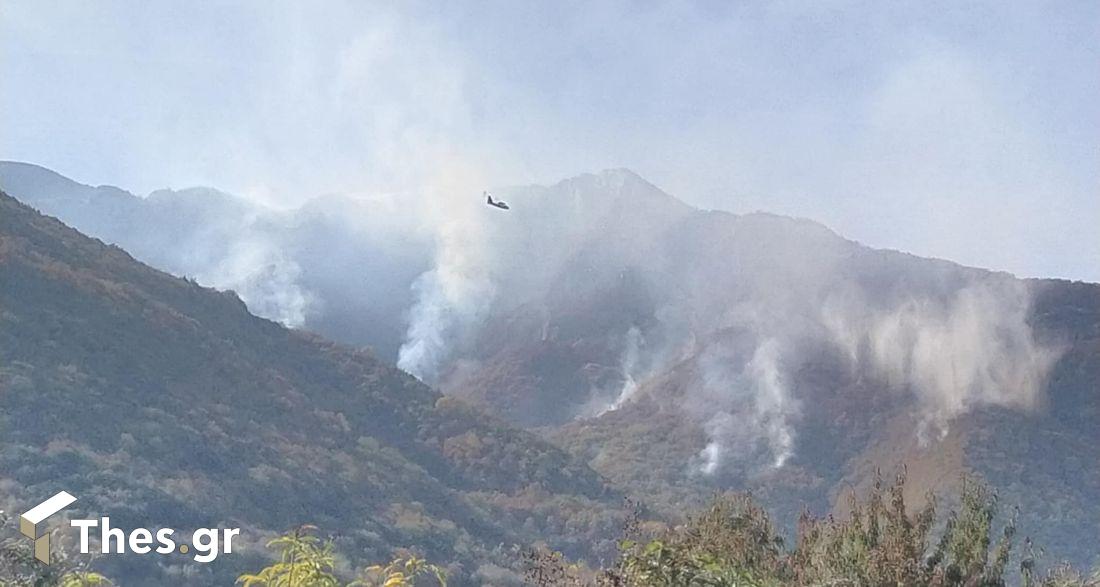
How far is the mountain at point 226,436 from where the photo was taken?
1630 inches

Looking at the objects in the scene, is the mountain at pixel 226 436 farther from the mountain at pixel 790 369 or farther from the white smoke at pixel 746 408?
the white smoke at pixel 746 408

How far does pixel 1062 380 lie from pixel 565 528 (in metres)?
97.0

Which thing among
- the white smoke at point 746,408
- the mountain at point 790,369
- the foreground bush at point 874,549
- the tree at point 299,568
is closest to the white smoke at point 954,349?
the mountain at point 790,369

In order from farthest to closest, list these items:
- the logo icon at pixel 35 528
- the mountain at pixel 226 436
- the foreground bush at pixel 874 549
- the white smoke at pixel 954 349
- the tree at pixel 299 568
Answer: the white smoke at pixel 954 349 < the mountain at pixel 226 436 < the foreground bush at pixel 874 549 < the logo icon at pixel 35 528 < the tree at pixel 299 568

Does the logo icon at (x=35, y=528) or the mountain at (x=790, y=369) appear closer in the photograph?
the logo icon at (x=35, y=528)

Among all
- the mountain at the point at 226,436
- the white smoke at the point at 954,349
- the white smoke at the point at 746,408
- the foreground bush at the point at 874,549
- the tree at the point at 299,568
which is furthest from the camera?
the white smoke at the point at 746,408

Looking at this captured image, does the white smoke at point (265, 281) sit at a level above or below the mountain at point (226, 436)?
above

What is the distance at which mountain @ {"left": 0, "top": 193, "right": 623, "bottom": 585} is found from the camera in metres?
41.4

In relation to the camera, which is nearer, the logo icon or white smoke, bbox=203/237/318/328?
the logo icon

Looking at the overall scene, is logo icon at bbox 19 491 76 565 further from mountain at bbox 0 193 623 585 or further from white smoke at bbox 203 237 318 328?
white smoke at bbox 203 237 318 328

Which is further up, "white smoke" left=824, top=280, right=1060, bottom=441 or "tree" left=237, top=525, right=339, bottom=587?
"white smoke" left=824, top=280, right=1060, bottom=441

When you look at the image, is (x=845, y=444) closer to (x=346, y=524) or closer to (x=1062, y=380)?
(x=1062, y=380)

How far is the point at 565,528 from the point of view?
2685 inches

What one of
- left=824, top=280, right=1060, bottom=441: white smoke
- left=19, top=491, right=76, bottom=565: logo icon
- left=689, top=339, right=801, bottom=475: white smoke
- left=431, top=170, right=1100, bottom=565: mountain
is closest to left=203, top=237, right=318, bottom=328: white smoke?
left=431, top=170, right=1100, bottom=565: mountain
